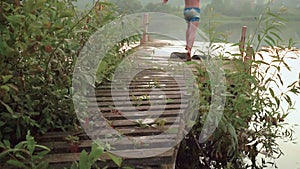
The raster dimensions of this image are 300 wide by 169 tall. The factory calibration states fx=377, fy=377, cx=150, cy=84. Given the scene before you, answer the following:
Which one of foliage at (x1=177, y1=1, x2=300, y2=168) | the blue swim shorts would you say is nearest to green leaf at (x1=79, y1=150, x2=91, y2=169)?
foliage at (x1=177, y1=1, x2=300, y2=168)

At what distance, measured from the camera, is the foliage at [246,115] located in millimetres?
1787

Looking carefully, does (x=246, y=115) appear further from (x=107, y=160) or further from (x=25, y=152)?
(x=25, y=152)

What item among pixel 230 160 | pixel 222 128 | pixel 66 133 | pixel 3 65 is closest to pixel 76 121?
pixel 66 133

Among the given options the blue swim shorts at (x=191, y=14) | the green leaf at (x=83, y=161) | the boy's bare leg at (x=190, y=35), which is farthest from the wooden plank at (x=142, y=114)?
the blue swim shorts at (x=191, y=14)

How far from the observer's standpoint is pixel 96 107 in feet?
5.96

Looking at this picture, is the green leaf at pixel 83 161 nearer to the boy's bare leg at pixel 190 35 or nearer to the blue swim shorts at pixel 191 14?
the boy's bare leg at pixel 190 35

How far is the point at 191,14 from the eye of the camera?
320 centimetres

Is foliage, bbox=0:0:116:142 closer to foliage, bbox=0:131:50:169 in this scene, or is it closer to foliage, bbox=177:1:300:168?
foliage, bbox=0:131:50:169

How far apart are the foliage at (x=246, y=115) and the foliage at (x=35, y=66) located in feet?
2.10

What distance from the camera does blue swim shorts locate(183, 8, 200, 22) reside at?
319 cm

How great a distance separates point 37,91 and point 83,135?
0.26m

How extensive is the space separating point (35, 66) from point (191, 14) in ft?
7.04

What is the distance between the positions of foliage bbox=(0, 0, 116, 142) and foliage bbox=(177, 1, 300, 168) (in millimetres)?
641

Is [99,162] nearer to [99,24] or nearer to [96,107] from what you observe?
[96,107]
